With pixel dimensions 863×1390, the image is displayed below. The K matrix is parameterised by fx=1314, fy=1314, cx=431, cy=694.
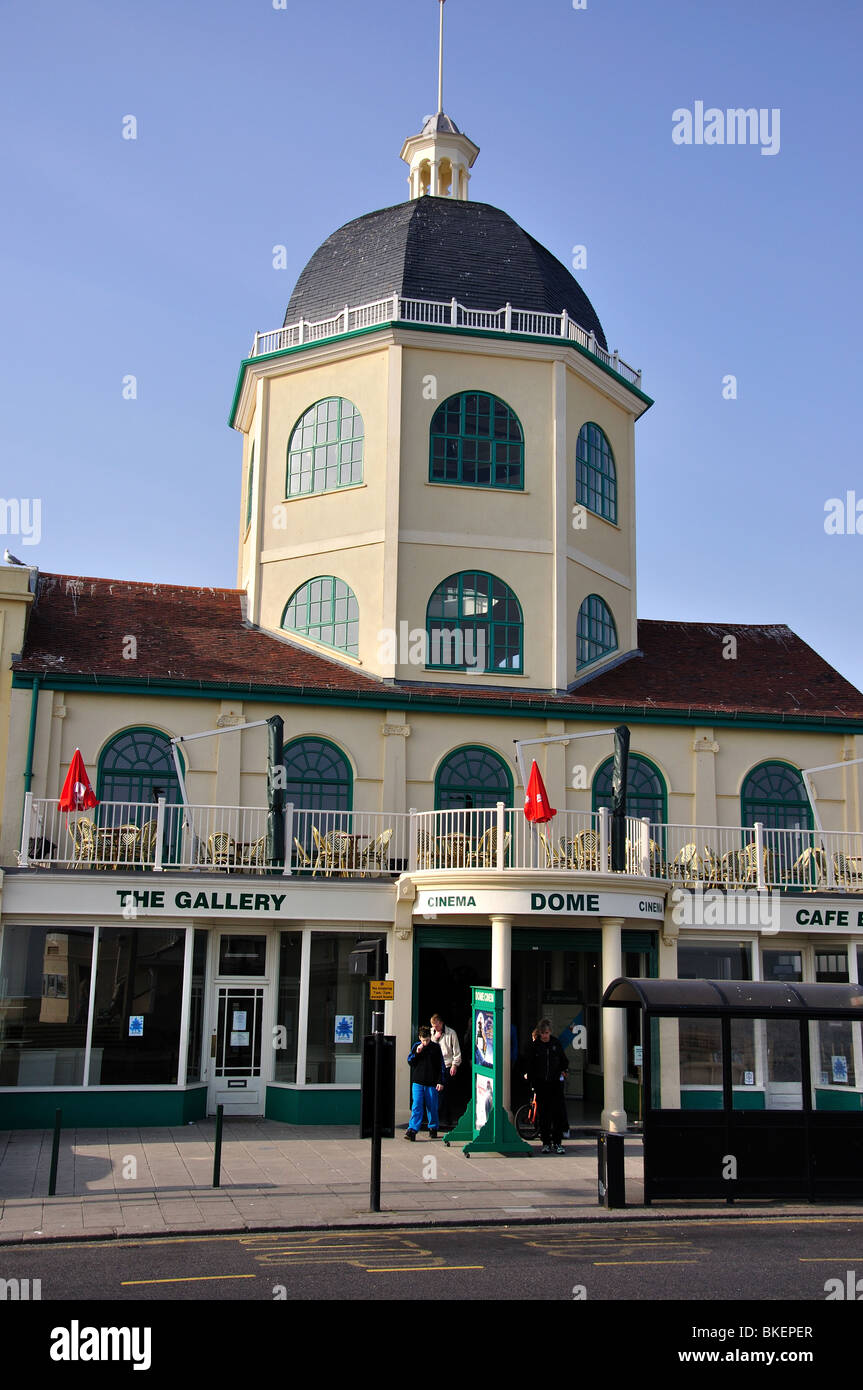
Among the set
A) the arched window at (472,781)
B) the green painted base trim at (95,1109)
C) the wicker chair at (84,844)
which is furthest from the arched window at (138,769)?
the green painted base trim at (95,1109)

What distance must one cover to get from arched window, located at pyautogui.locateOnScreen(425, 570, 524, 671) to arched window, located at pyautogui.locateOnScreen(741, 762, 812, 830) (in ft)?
15.7

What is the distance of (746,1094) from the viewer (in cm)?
1437

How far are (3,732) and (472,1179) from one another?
34.6 ft

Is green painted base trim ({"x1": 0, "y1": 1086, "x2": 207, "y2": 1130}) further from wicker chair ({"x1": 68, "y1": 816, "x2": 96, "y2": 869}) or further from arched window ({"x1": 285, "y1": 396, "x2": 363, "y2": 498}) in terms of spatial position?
arched window ({"x1": 285, "y1": 396, "x2": 363, "y2": 498})

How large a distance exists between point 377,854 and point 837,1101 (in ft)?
27.8

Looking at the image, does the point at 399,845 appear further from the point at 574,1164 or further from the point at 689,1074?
the point at 689,1074

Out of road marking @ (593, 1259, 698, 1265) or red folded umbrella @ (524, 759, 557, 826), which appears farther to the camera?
red folded umbrella @ (524, 759, 557, 826)

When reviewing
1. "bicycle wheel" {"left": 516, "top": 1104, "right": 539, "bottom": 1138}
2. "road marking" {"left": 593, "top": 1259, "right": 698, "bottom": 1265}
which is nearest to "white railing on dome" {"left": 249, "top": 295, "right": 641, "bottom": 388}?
"bicycle wheel" {"left": 516, "top": 1104, "right": 539, "bottom": 1138}

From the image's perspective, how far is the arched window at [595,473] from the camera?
25297 mm

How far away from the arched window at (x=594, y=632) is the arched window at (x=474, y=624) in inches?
57.9

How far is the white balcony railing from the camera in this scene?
64.6 feet

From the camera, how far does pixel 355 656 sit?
936 inches

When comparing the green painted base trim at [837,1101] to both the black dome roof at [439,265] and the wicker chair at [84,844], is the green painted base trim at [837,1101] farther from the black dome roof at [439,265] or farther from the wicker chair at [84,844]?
the black dome roof at [439,265]
